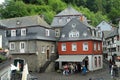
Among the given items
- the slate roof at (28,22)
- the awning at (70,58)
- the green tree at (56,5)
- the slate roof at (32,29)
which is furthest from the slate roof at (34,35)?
the green tree at (56,5)

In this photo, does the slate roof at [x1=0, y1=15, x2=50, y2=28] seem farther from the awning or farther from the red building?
the awning

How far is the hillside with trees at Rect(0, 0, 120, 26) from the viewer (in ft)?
313

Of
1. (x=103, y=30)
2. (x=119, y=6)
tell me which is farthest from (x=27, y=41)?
(x=119, y=6)

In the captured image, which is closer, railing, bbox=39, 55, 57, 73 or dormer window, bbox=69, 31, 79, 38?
railing, bbox=39, 55, 57, 73

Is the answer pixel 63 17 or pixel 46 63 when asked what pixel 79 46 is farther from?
pixel 63 17

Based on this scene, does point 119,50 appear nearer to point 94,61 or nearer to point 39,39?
point 94,61

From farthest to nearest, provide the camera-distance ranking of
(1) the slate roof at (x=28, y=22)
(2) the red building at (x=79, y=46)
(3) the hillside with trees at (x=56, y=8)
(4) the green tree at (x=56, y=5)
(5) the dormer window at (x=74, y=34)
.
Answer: (4) the green tree at (x=56, y=5) < (3) the hillside with trees at (x=56, y=8) < (5) the dormer window at (x=74, y=34) < (1) the slate roof at (x=28, y=22) < (2) the red building at (x=79, y=46)

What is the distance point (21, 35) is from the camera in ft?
186

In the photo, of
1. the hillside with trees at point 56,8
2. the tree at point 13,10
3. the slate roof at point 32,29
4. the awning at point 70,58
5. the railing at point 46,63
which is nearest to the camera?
the railing at point 46,63

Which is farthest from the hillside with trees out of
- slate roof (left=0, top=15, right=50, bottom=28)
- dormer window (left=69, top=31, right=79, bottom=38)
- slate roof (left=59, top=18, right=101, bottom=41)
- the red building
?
dormer window (left=69, top=31, right=79, bottom=38)

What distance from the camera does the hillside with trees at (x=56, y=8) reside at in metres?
95.5

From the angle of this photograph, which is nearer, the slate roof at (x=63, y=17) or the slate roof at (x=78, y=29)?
the slate roof at (x=78, y=29)

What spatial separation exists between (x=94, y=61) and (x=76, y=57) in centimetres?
343

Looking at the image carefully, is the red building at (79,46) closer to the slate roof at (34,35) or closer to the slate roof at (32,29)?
the slate roof at (32,29)
